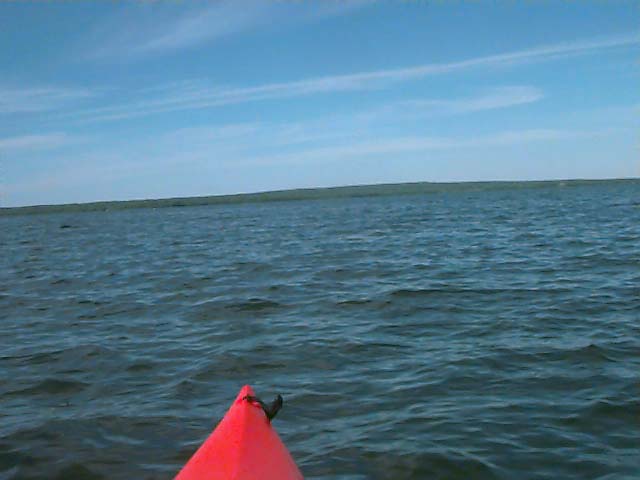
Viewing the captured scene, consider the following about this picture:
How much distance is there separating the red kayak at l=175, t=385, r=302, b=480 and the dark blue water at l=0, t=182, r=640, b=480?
141cm

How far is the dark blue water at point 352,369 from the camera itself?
237 inches

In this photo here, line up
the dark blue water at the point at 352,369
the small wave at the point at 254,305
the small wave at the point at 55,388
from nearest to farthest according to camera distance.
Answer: the dark blue water at the point at 352,369 → the small wave at the point at 55,388 → the small wave at the point at 254,305

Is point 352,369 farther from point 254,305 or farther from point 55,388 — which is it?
point 254,305

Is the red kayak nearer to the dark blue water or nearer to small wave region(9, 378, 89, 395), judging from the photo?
the dark blue water

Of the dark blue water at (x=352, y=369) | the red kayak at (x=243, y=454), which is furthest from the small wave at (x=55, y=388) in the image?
the red kayak at (x=243, y=454)

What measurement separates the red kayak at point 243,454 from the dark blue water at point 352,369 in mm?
1410

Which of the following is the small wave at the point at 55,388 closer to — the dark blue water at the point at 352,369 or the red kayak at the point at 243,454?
the dark blue water at the point at 352,369

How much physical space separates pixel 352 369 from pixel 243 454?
4.46 m

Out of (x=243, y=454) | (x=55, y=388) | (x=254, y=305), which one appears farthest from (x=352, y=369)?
(x=254, y=305)

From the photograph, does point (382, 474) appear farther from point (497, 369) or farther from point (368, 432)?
point (497, 369)

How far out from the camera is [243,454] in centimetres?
413

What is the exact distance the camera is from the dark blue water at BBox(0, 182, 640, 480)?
603cm

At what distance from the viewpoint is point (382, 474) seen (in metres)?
5.64

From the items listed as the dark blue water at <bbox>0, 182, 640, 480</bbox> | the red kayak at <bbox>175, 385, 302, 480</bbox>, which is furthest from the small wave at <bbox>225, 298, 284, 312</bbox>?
the red kayak at <bbox>175, 385, 302, 480</bbox>
